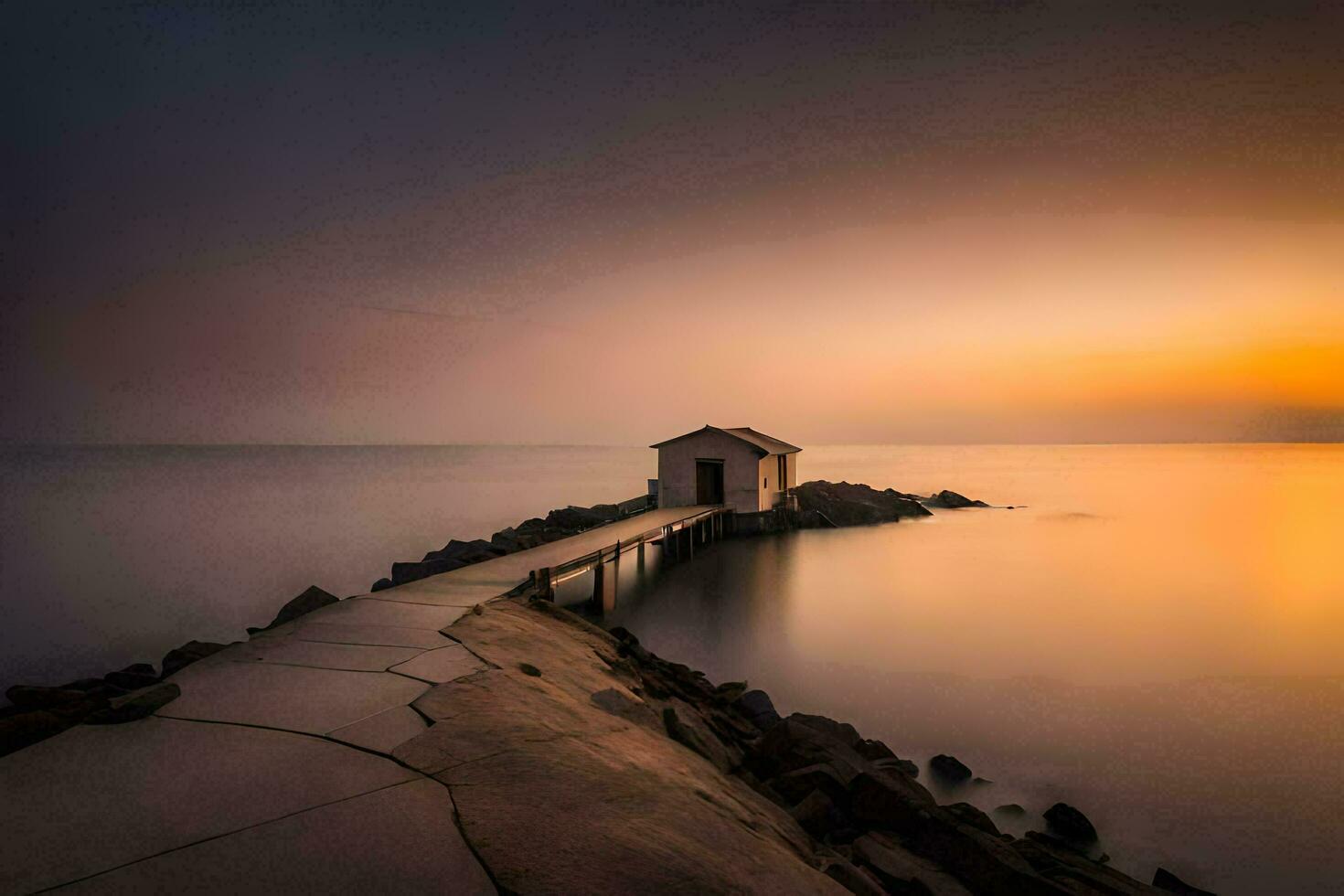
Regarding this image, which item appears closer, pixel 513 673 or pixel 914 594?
pixel 513 673

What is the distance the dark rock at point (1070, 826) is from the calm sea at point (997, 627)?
0.32 metres

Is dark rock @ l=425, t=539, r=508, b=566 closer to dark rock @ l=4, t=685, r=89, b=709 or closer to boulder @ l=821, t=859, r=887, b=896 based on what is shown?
dark rock @ l=4, t=685, r=89, b=709

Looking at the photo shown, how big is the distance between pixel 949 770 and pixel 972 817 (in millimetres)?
2079

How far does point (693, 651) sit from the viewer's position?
1507cm

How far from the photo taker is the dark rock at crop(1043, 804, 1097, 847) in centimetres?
797

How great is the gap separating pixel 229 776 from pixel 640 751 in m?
2.96

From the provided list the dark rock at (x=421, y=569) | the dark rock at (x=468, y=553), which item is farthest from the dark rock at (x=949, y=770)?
the dark rock at (x=421, y=569)

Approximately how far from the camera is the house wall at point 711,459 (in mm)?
29953

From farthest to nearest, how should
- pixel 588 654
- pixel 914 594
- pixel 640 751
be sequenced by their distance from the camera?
pixel 914 594 < pixel 588 654 < pixel 640 751

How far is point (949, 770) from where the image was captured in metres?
9.51

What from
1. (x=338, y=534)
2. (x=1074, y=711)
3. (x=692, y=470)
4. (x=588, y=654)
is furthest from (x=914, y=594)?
(x=338, y=534)

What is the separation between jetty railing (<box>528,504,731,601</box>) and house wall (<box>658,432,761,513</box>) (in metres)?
1.08

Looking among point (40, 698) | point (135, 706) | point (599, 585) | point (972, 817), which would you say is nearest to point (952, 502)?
point (599, 585)

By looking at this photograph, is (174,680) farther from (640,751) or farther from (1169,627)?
(1169,627)
